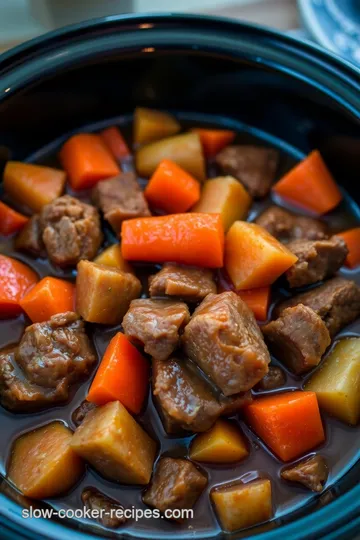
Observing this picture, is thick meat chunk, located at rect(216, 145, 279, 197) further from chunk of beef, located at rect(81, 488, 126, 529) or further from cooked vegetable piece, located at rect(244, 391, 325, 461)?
chunk of beef, located at rect(81, 488, 126, 529)

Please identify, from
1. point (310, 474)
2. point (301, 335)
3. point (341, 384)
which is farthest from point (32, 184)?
point (310, 474)

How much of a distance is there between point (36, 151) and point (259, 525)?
2.32 m

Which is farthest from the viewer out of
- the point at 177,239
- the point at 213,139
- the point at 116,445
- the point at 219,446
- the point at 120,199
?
the point at 213,139

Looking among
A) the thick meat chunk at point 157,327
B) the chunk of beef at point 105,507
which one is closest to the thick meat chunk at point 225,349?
the thick meat chunk at point 157,327

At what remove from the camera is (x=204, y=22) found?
3.07 m

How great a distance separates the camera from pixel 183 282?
9.00ft

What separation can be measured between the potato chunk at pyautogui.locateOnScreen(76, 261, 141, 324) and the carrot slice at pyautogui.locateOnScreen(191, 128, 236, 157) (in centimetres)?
106

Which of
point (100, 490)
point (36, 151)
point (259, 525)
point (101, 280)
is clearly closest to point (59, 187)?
point (36, 151)

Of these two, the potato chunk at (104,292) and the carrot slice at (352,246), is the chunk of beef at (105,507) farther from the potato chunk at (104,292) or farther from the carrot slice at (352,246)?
the carrot slice at (352,246)

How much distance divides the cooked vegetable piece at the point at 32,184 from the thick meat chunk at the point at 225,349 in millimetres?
1199

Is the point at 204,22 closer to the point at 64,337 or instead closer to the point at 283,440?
the point at 64,337

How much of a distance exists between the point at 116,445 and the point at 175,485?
28 centimetres

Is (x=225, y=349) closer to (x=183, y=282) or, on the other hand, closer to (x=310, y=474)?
(x=183, y=282)

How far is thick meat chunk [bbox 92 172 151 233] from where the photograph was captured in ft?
10.0
